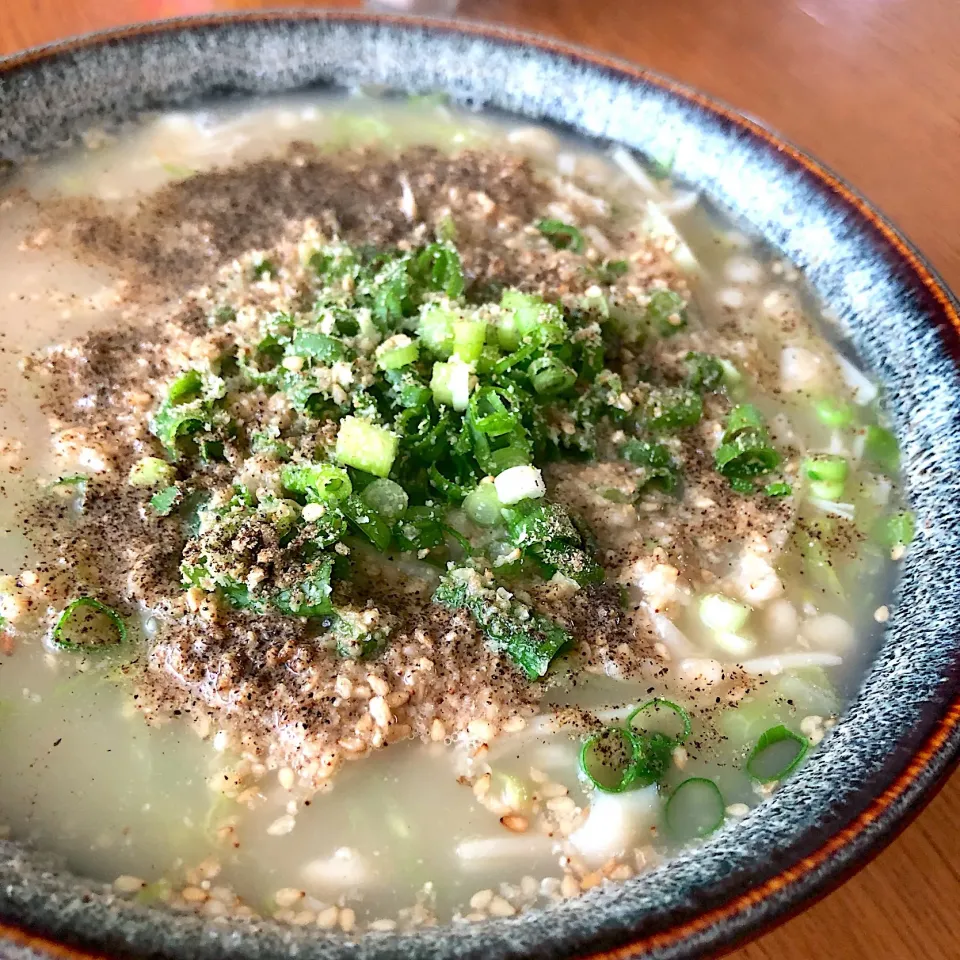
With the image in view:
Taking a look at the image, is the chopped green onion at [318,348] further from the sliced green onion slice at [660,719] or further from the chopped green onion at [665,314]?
the sliced green onion slice at [660,719]

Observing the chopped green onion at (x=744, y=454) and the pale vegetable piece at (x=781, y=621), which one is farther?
the chopped green onion at (x=744, y=454)

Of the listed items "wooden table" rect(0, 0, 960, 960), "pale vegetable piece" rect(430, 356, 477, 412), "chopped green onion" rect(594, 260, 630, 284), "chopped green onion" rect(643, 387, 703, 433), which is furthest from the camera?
"wooden table" rect(0, 0, 960, 960)

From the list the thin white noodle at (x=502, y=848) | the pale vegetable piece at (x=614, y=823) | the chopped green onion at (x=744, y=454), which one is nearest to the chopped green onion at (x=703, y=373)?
the chopped green onion at (x=744, y=454)

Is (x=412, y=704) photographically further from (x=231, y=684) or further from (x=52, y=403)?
(x=52, y=403)

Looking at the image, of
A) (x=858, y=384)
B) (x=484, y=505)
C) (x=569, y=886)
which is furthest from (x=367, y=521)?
(x=858, y=384)

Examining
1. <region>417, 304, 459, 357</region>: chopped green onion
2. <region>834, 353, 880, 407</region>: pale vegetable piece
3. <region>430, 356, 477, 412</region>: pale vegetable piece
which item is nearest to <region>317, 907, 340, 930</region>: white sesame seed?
<region>430, 356, 477, 412</region>: pale vegetable piece

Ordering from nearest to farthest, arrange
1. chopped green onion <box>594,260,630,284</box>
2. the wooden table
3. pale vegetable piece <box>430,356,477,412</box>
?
pale vegetable piece <box>430,356,477,412</box> → chopped green onion <box>594,260,630,284</box> → the wooden table

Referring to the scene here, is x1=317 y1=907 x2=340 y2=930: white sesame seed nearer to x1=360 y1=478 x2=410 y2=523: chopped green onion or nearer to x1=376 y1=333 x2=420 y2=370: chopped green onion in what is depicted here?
x1=360 y1=478 x2=410 y2=523: chopped green onion
